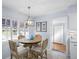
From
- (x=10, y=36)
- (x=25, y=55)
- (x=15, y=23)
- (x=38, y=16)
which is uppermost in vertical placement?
(x=38, y=16)

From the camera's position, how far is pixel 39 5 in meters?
2.97

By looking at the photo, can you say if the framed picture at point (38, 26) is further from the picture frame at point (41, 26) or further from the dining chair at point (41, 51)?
the dining chair at point (41, 51)

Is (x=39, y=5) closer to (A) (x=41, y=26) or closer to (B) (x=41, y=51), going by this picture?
(A) (x=41, y=26)

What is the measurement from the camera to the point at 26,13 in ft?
12.9

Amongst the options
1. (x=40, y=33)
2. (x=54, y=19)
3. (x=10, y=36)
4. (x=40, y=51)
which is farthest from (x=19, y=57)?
(x=54, y=19)

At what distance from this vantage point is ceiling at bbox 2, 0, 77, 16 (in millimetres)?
2646

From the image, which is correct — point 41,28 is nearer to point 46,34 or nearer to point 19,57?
point 46,34

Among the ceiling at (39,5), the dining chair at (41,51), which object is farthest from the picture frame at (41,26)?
the dining chair at (41,51)

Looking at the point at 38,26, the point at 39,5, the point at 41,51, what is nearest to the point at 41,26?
the point at 38,26

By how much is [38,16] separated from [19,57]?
205 centimetres

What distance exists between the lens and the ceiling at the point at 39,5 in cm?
265

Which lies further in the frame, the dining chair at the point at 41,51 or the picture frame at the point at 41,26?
the picture frame at the point at 41,26

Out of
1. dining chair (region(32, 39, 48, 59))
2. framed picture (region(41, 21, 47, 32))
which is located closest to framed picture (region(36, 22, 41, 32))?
framed picture (region(41, 21, 47, 32))

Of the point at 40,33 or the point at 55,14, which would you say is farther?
the point at 40,33
